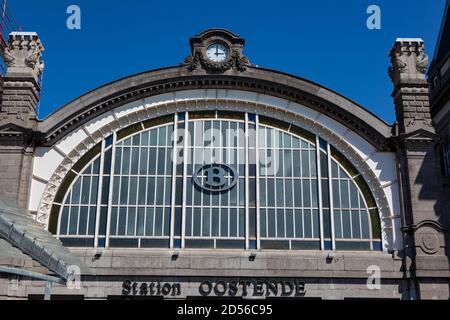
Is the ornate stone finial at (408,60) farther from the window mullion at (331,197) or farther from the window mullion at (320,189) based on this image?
the window mullion at (320,189)

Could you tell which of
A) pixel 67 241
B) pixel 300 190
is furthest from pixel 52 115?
pixel 300 190

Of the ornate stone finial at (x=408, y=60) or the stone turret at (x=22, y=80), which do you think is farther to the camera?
the ornate stone finial at (x=408, y=60)

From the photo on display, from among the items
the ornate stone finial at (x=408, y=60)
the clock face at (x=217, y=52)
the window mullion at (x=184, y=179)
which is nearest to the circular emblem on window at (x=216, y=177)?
the window mullion at (x=184, y=179)

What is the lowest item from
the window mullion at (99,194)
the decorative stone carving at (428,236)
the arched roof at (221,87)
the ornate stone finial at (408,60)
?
the decorative stone carving at (428,236)

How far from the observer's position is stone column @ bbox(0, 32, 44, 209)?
95.7 ft

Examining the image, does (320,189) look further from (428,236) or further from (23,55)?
(23,55)

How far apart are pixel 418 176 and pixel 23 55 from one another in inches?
872

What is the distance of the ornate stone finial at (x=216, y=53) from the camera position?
31750 mm

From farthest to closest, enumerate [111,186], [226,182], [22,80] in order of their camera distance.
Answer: [22,80] < [226,182] < [111,186]

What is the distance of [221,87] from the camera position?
104 feet

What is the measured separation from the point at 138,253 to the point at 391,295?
12.5m

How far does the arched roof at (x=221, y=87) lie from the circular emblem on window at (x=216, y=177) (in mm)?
4679

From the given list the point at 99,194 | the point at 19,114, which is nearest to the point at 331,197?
the point at 99,194
